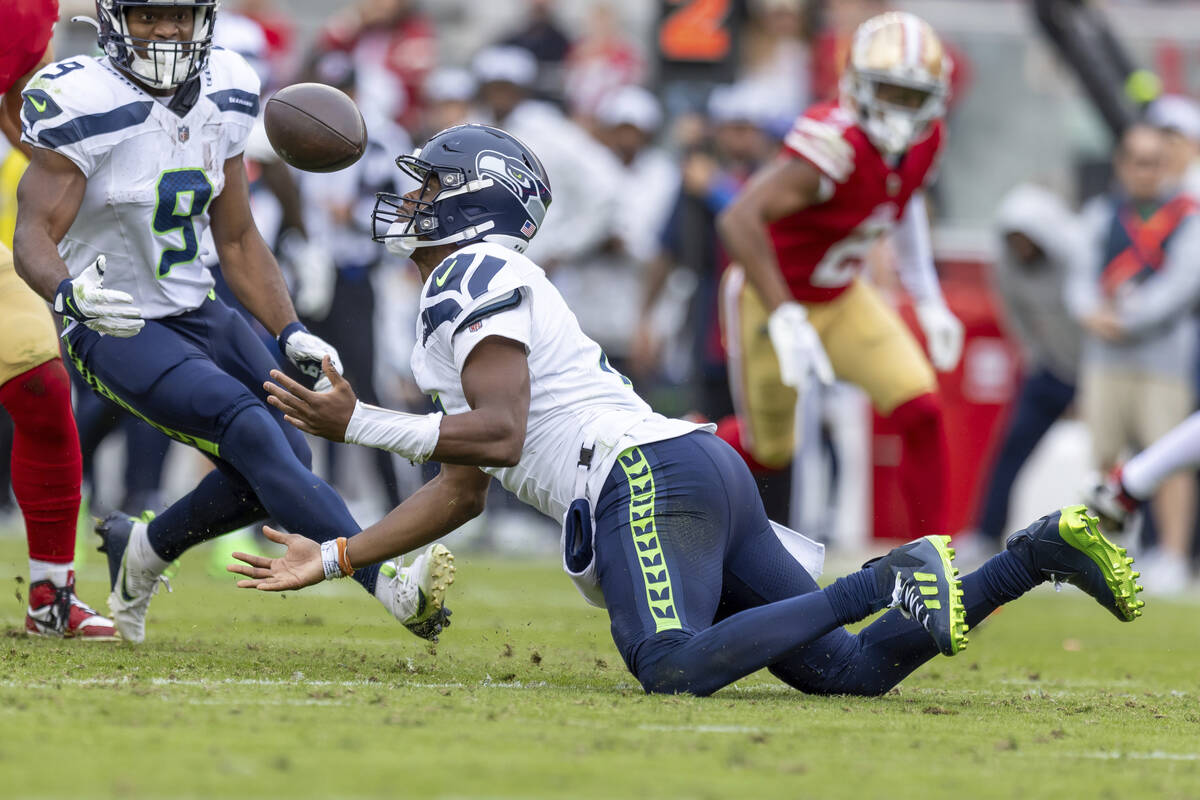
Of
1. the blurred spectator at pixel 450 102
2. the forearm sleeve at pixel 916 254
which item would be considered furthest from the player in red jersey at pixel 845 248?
the blurred spectator at pixel 450 102

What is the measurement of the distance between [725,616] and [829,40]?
7477 mm

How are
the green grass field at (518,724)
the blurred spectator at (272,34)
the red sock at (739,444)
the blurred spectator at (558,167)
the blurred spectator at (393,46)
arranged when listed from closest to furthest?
1. the green grass field at (518,724)
2. the red sock at (739,444)
3. the blurred spectator at (558,167)
4. the blurred spectator at (272,34)
5. the blurred spectator at (393,46)

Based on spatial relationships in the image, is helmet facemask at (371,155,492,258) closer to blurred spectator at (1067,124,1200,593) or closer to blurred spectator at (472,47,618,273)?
blurred spectator at (472,47,618,273)

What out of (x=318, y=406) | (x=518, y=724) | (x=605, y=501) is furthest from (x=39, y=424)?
(x=518, y=724)

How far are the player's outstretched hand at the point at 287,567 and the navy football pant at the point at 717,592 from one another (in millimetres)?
650

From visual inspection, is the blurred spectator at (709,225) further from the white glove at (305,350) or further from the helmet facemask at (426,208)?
the helmet facemask at (426,208)

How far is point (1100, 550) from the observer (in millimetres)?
4191

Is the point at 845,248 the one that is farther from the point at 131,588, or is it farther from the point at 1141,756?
the point at 1141,756

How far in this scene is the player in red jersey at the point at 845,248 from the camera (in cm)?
657

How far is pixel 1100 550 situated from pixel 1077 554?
0.18ft

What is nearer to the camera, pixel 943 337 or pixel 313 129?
pixel 313 129

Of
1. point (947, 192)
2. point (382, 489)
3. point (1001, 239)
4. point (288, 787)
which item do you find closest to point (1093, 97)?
point (947, 192)

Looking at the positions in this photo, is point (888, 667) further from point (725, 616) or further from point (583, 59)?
point (583, 59)

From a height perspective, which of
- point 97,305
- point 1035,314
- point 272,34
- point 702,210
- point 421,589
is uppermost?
point 97,305
